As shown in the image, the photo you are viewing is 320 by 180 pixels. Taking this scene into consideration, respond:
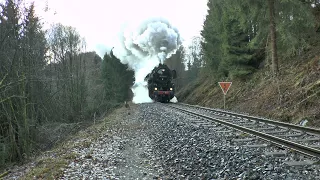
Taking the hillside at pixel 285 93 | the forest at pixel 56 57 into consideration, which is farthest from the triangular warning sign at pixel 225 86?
the forest at pixel 56 57

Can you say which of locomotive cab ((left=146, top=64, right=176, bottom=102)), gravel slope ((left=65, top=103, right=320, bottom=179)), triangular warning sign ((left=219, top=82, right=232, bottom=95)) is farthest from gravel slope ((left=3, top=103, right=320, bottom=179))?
locomotive cab ((left=146, top=64, right=176, bottom=102))

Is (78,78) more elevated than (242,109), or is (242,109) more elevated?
(78,78)

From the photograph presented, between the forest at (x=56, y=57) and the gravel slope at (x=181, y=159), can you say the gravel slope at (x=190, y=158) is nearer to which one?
the gravel slope at (x=181, y=159)

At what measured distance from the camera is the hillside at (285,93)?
1162 centimetres

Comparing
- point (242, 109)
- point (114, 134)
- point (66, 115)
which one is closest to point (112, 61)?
point (66, 115)

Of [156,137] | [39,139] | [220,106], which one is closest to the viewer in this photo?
[156,137]

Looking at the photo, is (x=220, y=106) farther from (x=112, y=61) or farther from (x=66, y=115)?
(x=112, y=61)

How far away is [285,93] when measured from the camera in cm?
1420

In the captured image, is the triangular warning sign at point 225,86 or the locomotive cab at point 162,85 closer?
the triangular warning sign at point 225,86

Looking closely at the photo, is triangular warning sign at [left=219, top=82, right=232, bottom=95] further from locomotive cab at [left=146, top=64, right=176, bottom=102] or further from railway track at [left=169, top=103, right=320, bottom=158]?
locomotive cab at [left=146, top=64, right=176, bottom=102]

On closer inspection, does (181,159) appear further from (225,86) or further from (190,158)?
(225,86)

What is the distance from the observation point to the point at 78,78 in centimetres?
2802

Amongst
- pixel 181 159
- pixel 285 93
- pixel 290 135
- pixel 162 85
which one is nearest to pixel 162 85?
pixel 162 85

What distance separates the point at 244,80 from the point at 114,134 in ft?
47.8
